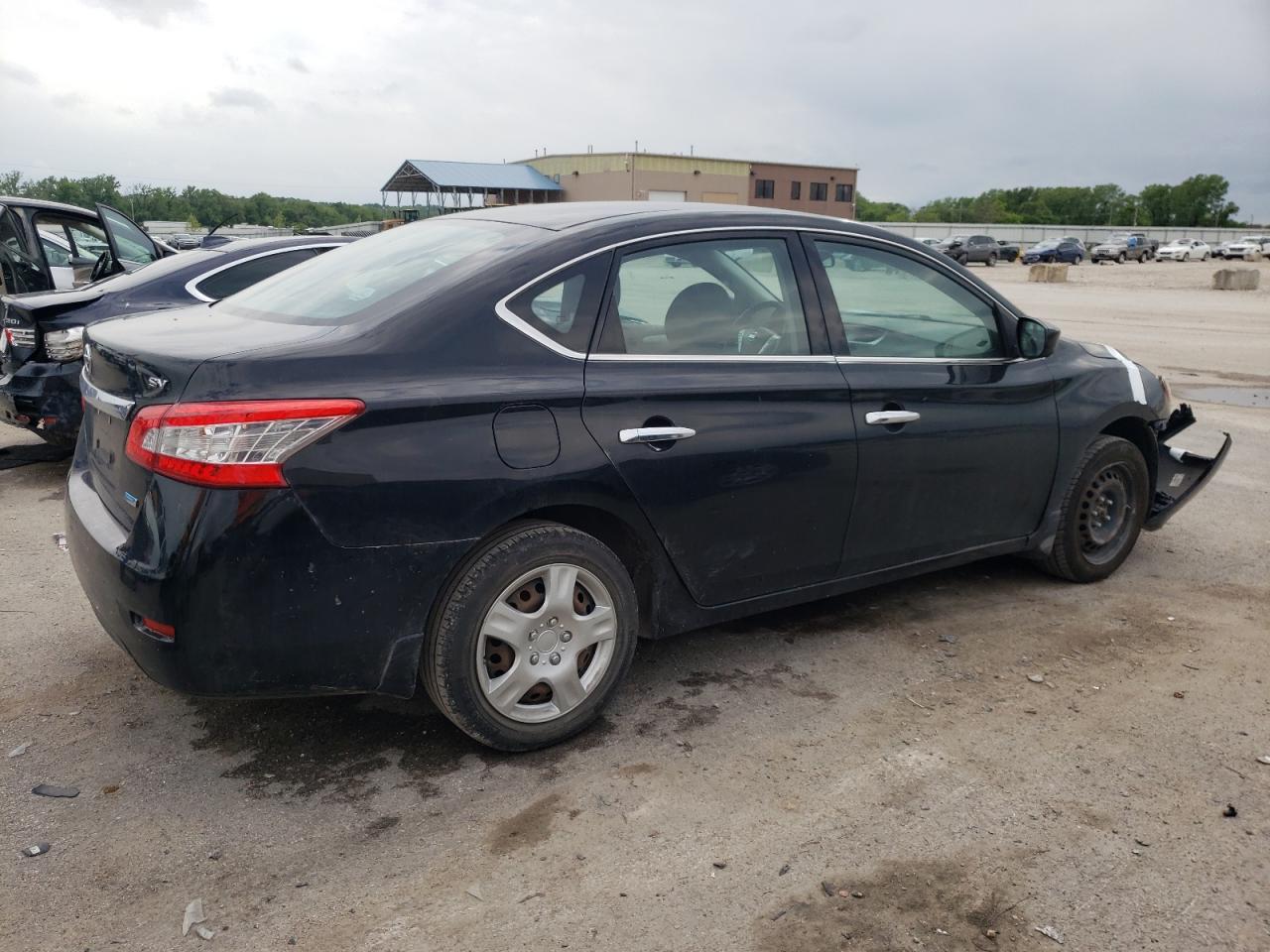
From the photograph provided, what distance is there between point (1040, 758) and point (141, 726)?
302 cm

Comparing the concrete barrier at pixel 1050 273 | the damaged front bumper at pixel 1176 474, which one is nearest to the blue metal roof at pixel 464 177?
the concrete barrier at pixel 1050 273

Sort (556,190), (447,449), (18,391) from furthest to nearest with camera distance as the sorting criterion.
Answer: (556,190) < (18,391) < (447,449)

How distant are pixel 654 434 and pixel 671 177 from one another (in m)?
70.3

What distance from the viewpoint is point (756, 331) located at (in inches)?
150

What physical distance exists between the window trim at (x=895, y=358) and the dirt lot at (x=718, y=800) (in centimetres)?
118

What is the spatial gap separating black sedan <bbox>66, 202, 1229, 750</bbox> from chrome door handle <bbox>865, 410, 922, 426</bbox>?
0.01m

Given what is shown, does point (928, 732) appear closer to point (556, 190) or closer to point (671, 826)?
point (671, 826)

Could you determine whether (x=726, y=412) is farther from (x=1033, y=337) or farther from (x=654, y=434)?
(x=1033, y=337)

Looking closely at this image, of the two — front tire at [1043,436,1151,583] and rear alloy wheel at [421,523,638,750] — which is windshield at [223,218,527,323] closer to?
rear alloy wheel at [421,523,638,750]

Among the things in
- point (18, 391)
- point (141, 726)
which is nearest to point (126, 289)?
point (18, 391)

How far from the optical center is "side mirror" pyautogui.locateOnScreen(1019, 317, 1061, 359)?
4.49 metres

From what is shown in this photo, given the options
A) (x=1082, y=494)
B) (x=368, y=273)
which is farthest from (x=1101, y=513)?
(x=368, y=273)

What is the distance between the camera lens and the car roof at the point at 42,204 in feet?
27.0

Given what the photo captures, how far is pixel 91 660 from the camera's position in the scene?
4.07m
